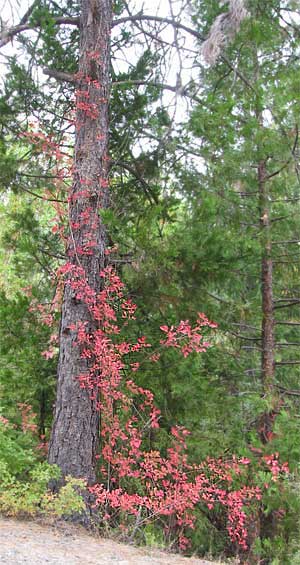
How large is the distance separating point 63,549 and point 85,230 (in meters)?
3.02

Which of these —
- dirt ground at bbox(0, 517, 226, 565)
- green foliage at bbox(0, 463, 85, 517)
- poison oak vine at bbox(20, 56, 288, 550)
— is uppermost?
poison oak vine at bbox(20, 56, 288, 550)

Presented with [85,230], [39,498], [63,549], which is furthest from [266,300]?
[63,549]

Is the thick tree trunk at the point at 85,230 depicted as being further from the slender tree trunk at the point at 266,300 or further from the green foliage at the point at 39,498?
the slender tree trunk at the point at 266,300

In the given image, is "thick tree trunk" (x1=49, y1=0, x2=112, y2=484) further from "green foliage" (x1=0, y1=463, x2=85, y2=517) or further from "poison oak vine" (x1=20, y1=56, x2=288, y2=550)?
"green foliage" (x1=0, y1=463, x2=85, y2=517)

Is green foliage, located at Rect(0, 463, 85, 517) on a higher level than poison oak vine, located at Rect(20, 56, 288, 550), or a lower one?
lower

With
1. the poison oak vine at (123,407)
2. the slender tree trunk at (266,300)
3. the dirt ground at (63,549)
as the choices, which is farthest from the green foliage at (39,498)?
the slender tree trunk at (266,300)

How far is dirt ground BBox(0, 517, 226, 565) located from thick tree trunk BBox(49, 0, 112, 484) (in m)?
0.72

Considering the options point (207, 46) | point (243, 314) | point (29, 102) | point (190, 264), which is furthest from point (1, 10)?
point (243, 314)

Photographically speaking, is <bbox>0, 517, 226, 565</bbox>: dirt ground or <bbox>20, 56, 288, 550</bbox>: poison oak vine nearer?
<bbox>0, 517, 226, 565</bbox>: dirt ground

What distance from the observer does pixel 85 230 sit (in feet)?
19.2

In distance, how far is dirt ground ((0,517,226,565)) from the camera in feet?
12.4

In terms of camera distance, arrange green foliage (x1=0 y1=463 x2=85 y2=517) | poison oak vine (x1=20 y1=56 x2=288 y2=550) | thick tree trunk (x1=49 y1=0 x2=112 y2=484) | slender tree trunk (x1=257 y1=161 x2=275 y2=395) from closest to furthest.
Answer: green foliage (x1=0 y1=463 x2=85 y2=517) → poison oak vine (x1=20 y1=56 x2=288 y2=550) → thick tree trunk (x1=49 y1=0 x2=112 y2=484) → slender tree trunk (x1=257 y1=161 x2=275 y2=395)

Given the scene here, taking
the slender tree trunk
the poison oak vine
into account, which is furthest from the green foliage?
the slender tree trunk

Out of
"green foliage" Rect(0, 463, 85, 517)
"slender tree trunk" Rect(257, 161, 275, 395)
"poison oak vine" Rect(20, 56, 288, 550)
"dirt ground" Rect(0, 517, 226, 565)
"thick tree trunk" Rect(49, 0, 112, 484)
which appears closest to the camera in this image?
"dirt ground" Rect(0, 517, 226, 565)
